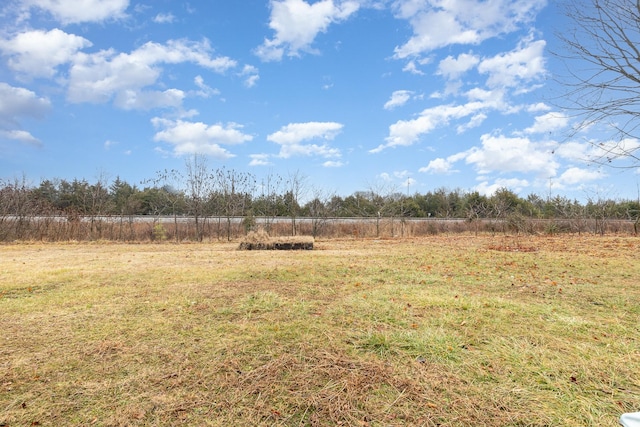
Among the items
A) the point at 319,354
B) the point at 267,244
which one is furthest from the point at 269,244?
the point at 319,354

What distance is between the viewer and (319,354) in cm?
298

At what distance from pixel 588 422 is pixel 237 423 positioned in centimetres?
213

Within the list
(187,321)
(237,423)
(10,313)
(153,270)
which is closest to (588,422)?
(237,423)

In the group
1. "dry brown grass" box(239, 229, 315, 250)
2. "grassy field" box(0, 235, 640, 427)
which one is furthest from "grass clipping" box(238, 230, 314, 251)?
"grassy field" box(0, 235, 640, 427)

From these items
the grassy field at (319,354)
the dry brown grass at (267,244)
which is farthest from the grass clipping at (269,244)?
the grassy field at (319,354)

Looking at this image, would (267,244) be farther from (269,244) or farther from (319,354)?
(319,354)

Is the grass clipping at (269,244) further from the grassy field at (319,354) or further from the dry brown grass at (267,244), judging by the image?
the grassy field at (319,354)

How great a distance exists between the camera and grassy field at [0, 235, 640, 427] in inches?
87.9

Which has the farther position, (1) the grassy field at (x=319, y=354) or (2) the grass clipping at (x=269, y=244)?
(2) the grass clipping at (x=269, y=244)

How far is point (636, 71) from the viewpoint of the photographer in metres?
2.53

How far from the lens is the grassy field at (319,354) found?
2232 millimetres

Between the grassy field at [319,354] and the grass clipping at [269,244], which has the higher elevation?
the grass clipping at [269,244]

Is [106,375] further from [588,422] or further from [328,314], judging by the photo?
[588,422]

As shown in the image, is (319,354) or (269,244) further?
(269,244)
